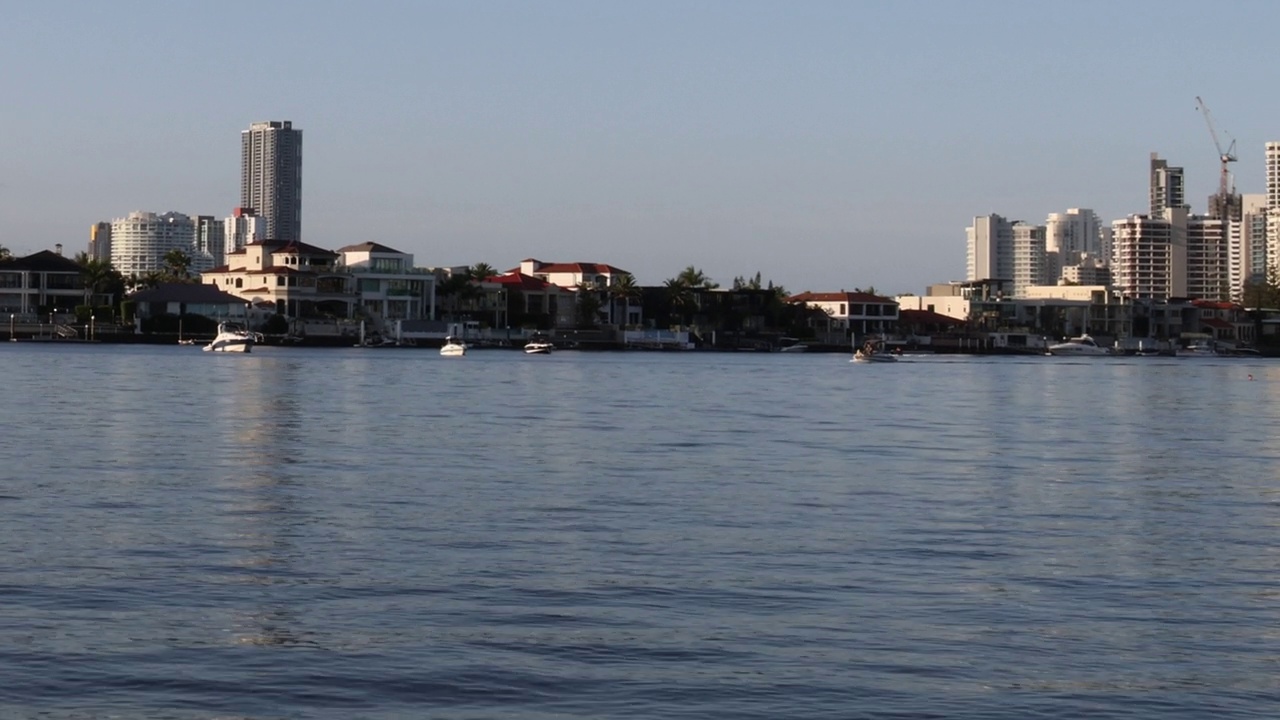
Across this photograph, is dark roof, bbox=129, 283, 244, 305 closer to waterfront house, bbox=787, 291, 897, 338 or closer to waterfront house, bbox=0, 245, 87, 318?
waterfront house, bbox=0, 245, 87, 318

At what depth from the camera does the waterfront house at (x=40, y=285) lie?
148 meters

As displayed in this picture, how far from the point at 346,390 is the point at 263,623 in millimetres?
53764

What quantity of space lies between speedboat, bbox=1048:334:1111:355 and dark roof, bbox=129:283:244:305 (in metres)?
87.3

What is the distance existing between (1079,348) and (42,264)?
104 metres

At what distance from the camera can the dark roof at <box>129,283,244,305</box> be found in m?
152

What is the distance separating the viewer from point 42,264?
493 ft

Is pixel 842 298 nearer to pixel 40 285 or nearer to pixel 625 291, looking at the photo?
pixel 625 291

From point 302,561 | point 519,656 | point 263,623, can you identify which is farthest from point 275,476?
point 519,656

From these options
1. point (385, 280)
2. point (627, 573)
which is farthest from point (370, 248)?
point (627, 573)

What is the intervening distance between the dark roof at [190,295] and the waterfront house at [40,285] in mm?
5069

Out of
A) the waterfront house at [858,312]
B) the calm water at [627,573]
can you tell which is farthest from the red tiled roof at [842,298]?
the calm water at [627,573]

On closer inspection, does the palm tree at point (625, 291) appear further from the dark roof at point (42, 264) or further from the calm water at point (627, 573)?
the calm water at point (627, 573)

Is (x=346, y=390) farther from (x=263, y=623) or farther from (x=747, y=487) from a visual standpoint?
(x=263, y=623)

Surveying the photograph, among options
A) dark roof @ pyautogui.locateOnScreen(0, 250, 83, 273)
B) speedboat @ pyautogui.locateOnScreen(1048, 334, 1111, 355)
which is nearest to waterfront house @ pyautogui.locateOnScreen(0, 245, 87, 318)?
dark roof @ pyautogui.locateOnScreen(0, 250, 83, 273)
